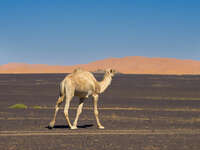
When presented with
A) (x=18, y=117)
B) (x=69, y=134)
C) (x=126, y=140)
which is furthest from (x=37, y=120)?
(x=126, y=140)

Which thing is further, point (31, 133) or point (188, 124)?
point (188, 124)

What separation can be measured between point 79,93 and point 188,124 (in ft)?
15.9

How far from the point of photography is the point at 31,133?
53.3 ft

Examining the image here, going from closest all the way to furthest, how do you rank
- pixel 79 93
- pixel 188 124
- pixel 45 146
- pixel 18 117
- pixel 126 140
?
1. pixel 45 146
2. pixel 126 140
3. pixel 79 93
4. pixel 188 124
5. pixel 18 117

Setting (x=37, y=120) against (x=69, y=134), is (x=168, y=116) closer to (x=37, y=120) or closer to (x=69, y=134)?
(x=37, y=120)

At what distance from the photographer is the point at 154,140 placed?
14.7 m

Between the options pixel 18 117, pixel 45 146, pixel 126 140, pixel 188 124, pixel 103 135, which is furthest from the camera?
pixel 18 117

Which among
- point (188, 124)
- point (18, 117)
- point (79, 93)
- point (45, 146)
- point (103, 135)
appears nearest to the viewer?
point (45, 146)

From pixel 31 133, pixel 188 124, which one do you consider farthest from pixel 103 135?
pixel 188 124

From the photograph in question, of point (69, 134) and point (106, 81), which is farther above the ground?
point (106, 81)

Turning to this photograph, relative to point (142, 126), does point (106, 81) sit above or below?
above

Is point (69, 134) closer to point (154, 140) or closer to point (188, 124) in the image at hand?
point (154, 140)

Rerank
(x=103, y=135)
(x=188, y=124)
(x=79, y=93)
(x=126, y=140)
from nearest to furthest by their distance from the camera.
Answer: (x=126, y=140)
(x=103, y=135)
(x=79, y=93)
(x=188, y=124)

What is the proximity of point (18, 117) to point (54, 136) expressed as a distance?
737 centimetres
